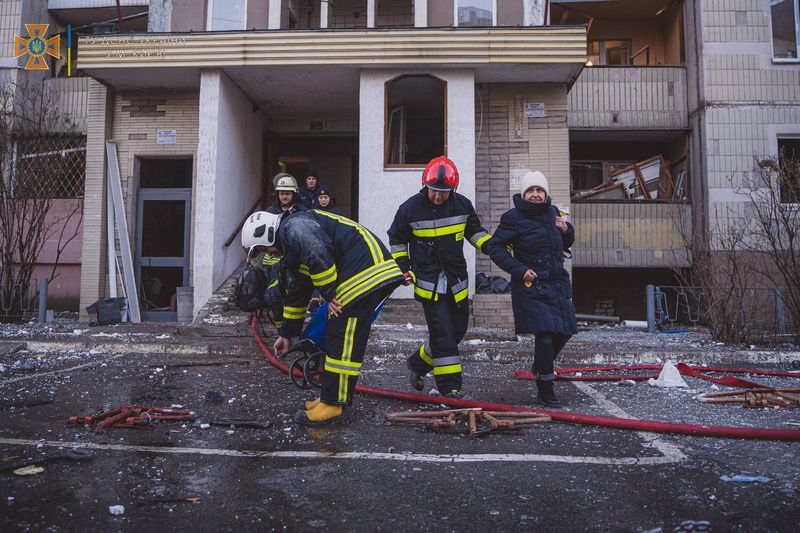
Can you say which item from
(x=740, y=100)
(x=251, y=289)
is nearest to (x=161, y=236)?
→ (x=251, y=289)

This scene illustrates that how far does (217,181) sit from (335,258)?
22.1 feet

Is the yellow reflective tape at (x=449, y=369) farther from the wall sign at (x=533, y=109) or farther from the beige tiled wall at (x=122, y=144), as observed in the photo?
the beige tiled wall at (x=122, y=144)

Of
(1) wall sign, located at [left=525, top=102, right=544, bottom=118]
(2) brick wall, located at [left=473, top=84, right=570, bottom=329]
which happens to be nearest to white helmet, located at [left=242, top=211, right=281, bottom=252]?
(2) brick wall, located at [left=473, top=84, right=570, bottom=329]

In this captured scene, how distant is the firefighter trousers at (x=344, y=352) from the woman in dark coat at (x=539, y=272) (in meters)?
1.27

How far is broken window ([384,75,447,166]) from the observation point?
1062cm

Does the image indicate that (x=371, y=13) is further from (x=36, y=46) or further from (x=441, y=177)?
(x=36, y=46)

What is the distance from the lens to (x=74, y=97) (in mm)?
13125

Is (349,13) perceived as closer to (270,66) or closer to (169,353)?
(270,66)

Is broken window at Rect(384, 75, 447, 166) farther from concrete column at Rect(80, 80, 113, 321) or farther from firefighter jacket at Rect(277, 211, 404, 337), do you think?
firefighter jacket at Rect(277, 211, 404, 337)

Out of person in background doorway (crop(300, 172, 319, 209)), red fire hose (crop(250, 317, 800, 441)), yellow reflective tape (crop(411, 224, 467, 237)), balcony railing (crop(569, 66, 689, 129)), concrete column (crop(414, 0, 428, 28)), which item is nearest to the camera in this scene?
red fire hose (crop(250, 317, 800, 441))

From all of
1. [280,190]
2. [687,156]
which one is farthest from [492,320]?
[687,156]

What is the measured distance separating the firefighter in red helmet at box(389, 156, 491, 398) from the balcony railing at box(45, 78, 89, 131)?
37.0 feet

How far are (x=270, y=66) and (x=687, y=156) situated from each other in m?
9.11

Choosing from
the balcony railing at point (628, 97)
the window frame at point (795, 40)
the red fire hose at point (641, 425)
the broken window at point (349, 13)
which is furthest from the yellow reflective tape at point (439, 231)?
the window frame at point (795, 40)
